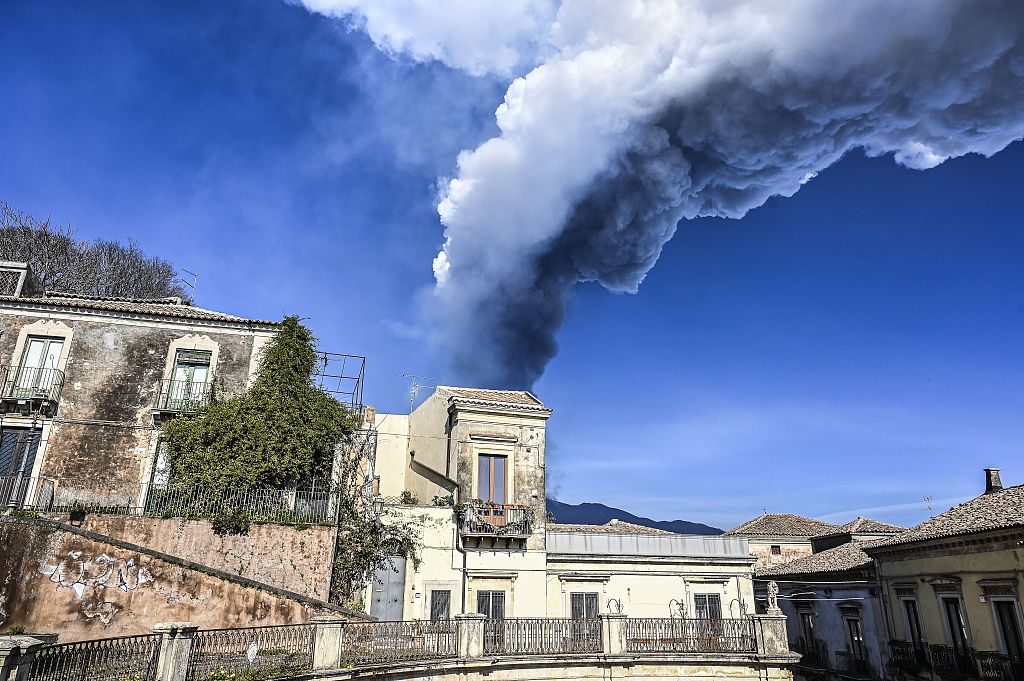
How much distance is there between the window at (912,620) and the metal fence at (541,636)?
1308cm

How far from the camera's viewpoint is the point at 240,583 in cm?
1731

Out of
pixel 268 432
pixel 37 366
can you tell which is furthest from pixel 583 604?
pixel 37 366

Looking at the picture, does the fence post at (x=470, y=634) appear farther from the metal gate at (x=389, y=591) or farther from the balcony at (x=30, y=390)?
the balcony at (x=30, y=390)

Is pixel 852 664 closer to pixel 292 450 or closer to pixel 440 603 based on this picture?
pixel 440 603

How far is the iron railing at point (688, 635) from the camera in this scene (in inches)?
875

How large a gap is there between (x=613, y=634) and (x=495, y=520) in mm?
6118

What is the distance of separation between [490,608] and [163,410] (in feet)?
46.6

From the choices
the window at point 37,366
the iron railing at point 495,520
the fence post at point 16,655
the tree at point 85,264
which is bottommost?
the fence post at point 16,655

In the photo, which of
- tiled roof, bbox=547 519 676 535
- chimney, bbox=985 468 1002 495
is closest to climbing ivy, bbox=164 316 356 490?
tiled roof, bbox=547 519 676 535

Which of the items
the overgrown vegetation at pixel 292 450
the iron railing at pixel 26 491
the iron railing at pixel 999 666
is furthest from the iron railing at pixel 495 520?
the iron railing at pixel 999 666

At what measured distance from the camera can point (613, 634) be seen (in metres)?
21.6

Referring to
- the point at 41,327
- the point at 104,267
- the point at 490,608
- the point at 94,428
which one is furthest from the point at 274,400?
the point at 104,267

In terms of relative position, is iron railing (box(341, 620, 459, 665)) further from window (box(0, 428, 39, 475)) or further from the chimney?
the chimney

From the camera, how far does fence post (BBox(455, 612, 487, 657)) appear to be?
19.3m
